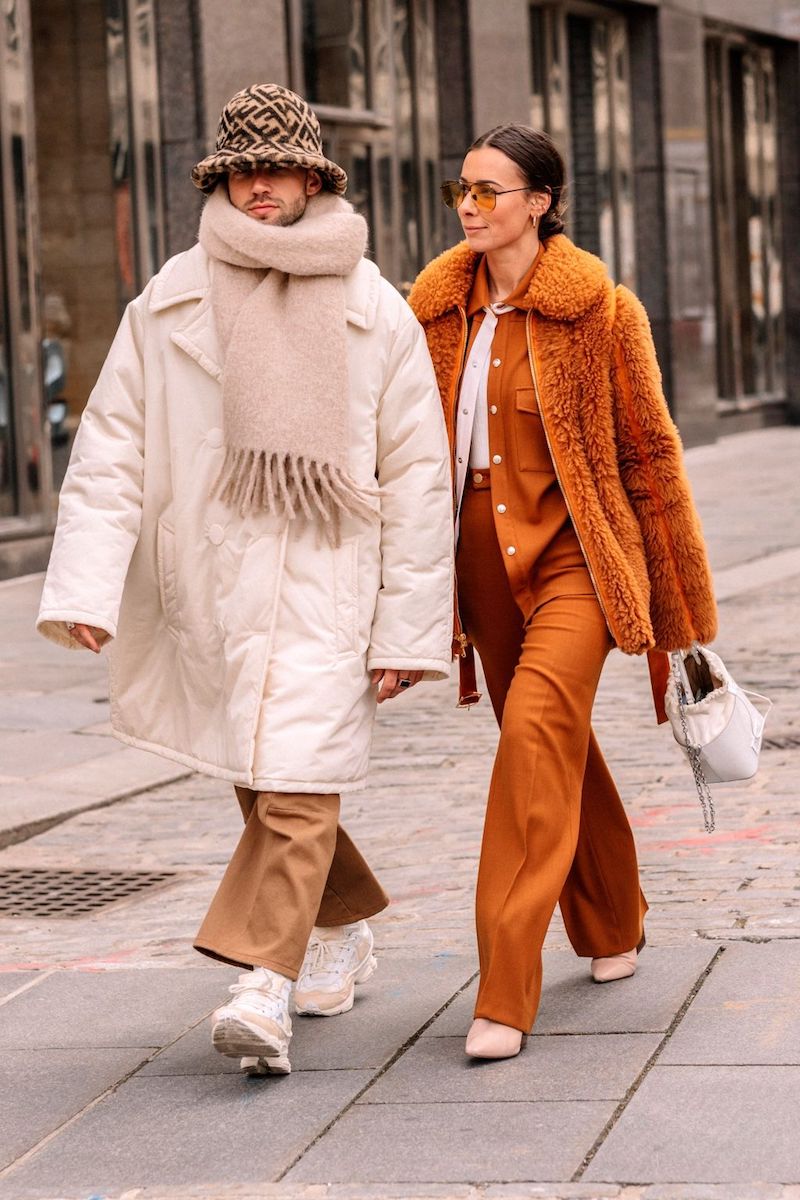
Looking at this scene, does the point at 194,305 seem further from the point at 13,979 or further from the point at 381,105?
the point at 381,105

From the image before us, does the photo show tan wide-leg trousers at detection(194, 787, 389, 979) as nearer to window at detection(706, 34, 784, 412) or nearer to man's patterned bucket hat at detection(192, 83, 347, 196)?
man's patterned bucket hat at detection(192, 83, 347, 196)

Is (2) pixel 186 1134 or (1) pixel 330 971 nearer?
(2) pixel 186 1134

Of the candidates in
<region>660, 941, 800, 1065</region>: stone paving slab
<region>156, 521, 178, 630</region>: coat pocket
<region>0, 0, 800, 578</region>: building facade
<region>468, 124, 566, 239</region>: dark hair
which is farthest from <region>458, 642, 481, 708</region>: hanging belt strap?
<region>0, 0, 800, 578</region>: building facade

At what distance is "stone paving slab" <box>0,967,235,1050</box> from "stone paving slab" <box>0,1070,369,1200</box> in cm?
36

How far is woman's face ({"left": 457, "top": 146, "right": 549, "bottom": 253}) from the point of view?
433cm

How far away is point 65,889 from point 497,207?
2.74 metres

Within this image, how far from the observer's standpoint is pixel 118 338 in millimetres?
4297

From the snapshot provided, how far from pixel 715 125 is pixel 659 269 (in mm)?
3057

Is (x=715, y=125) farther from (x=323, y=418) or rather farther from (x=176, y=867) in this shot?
(x=323, y=418)

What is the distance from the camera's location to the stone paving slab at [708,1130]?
3.40m

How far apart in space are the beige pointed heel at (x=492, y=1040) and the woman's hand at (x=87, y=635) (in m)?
1.04

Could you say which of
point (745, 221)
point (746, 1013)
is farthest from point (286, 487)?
point (745, 221)

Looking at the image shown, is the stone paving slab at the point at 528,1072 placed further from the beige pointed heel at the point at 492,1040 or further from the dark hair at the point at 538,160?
the dark hair at the point at 538,160

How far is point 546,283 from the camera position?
14.1 ft
